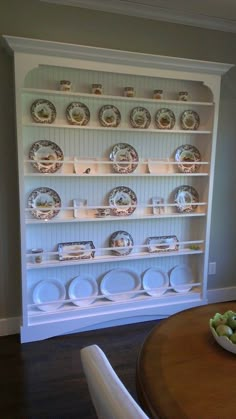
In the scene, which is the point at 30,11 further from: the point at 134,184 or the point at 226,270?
the point at 226,270

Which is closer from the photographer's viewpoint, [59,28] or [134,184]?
[59,28]

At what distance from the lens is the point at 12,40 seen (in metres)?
2.17

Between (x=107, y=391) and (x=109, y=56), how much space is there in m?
2.24

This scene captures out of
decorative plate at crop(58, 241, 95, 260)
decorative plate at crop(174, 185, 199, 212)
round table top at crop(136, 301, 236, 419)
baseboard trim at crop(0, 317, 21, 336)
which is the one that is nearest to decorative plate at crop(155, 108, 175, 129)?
decorative plate at crop(174, 185, 199, 212)

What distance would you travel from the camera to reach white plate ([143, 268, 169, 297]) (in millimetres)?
2986

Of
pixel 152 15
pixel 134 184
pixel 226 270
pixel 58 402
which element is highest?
pixel 152 15

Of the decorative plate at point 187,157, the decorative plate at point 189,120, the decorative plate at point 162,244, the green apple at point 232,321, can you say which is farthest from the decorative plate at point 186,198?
the green apple at point 232,321

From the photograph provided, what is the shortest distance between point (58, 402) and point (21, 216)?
1203 millimetres

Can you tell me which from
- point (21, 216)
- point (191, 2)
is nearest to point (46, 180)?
point (21, 216)

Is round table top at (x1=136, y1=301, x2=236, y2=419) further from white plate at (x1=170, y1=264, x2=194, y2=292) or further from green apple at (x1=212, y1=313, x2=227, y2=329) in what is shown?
white plate at (x1=170, y1=264, x2=194, y2=292)

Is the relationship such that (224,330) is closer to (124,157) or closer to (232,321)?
(232,321)

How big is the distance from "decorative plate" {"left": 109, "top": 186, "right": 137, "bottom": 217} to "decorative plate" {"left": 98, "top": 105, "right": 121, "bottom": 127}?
20.1 inches

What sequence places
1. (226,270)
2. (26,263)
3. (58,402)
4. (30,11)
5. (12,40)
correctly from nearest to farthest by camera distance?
(58,402) < (12,40) < (30,11) < (26,263) < (226,270)

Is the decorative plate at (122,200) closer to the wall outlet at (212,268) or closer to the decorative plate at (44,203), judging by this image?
the decorative plate at (44,203)
